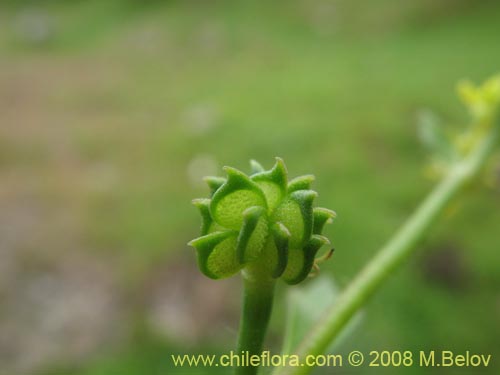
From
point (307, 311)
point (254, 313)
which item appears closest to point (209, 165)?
point (307, 311)

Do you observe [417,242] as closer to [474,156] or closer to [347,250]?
[474,156]

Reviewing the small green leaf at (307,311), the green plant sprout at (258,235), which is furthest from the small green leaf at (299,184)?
the small green leaf at (307,311)

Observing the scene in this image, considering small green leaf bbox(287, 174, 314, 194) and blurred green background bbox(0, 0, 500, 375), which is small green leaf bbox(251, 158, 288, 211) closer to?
small green leaf bbox(287, 174, 314, 194)

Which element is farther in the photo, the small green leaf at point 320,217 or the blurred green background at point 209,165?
the blurred green background at point 209,165

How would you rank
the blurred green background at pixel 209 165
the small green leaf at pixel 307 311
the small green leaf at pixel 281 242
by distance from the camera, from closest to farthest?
the small green leaf at pixel 281 242 → the small green leaf at pixel 307 311 → the blurred green background at pixel 209 165

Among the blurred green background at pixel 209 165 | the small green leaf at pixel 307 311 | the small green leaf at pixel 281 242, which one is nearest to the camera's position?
the small green leaf at pixel 281 242

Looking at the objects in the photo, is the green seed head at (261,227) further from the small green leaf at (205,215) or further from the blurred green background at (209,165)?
the blurred green background at (209,165)

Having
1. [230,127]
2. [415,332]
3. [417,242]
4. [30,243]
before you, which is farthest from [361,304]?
[230,127]

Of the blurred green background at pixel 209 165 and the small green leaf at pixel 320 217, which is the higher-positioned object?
the blurred green background at pixel 209 165

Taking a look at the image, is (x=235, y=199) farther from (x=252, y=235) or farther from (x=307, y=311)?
(x=307, y=311)
